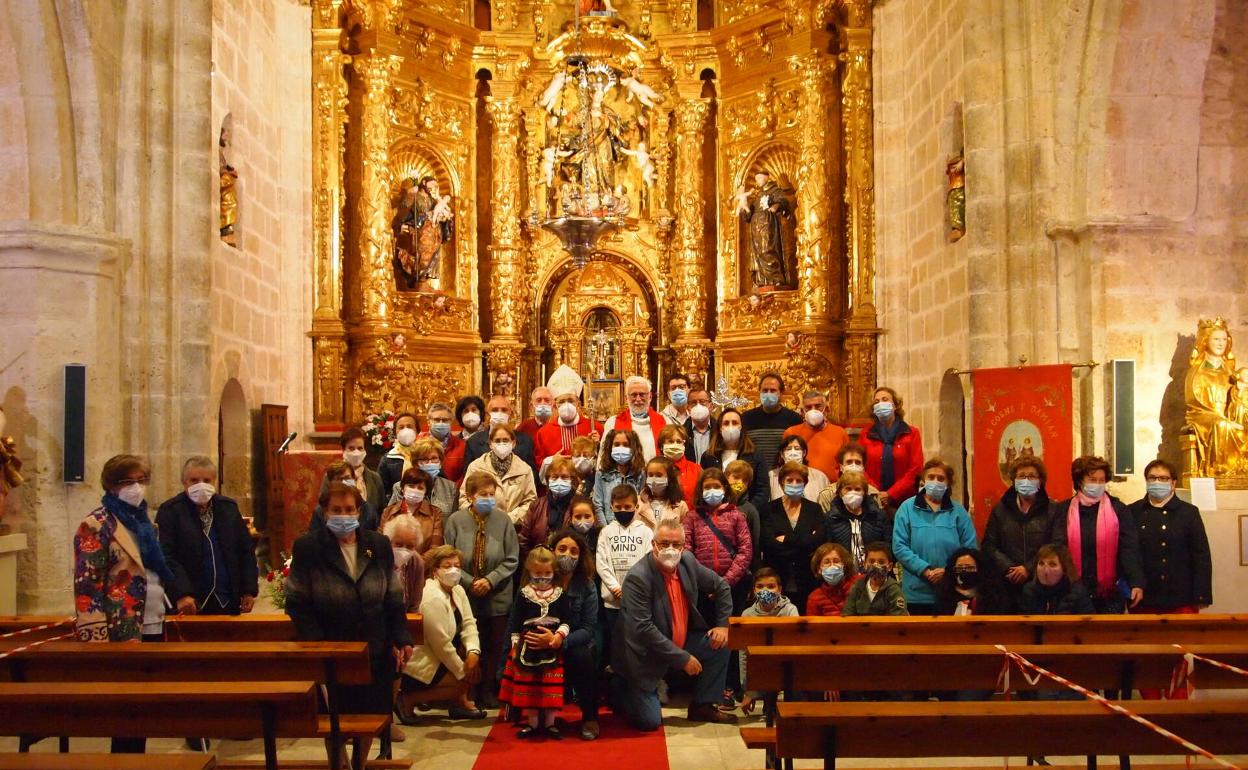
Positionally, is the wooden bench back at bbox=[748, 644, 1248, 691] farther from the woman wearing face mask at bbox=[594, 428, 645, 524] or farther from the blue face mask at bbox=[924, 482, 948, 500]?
the woman wearing face mask at bbox=[594, 428, 645, 524]

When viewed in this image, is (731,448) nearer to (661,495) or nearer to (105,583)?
(661,495)

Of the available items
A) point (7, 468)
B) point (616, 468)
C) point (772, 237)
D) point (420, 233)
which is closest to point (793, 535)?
point (616, 468)

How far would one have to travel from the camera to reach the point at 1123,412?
941 cm

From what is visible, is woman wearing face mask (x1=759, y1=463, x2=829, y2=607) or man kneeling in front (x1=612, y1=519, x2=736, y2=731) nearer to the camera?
man kneeling in front (x1=612, y1=519, x2=736, y2=731)

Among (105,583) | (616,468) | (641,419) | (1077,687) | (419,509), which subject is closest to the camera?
(1077,687)

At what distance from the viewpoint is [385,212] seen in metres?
15.1

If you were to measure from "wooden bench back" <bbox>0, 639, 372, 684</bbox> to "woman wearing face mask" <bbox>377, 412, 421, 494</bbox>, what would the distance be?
348cm

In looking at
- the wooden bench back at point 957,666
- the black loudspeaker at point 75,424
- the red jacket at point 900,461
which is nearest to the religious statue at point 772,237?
the red jacket at point 900,461

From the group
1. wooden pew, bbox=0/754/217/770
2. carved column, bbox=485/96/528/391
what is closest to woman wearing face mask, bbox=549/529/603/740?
wooden pew, bbox=0/754/217/770

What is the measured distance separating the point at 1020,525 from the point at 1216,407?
2311 millimetres

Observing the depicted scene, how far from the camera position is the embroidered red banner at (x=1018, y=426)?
29.8 ft

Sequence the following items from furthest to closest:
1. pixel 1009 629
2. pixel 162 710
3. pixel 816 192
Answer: pixel 816 192, pixel 1009 629, pixel 162 710

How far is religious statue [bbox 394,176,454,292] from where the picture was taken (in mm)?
15852

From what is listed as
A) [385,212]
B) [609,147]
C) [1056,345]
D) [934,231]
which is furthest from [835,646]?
[609,147]
